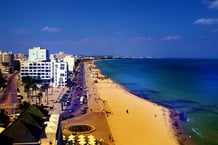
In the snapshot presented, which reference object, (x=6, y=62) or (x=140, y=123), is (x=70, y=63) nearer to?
(x=6, y=62)

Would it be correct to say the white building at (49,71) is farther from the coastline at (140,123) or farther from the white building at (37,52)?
the white building at (37,52)

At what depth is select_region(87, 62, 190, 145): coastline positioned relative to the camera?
37.5m

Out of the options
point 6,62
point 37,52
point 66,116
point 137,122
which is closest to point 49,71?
point 66,116

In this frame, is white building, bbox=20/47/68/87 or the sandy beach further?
white building, bbox=20/47/68/87

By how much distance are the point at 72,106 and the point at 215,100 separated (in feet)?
113

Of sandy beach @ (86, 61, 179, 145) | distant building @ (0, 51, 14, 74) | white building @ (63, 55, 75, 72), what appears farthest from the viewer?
white building @ (63, 55, 75, 72)

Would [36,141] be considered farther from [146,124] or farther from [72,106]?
[72,106]

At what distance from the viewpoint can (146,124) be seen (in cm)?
4531

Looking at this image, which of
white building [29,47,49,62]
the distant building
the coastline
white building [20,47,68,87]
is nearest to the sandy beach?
the coastline

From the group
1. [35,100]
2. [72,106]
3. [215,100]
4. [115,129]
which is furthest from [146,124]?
[215,100]

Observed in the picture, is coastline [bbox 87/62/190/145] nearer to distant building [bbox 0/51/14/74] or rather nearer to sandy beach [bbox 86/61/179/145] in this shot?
sandy beach [bbox 86/61/179/145]

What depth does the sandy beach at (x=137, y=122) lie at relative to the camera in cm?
3731

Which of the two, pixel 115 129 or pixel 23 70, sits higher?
pixel 23 70

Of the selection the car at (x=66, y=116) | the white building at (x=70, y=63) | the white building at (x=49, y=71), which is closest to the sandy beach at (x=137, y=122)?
the car at (x=66, y=116)
